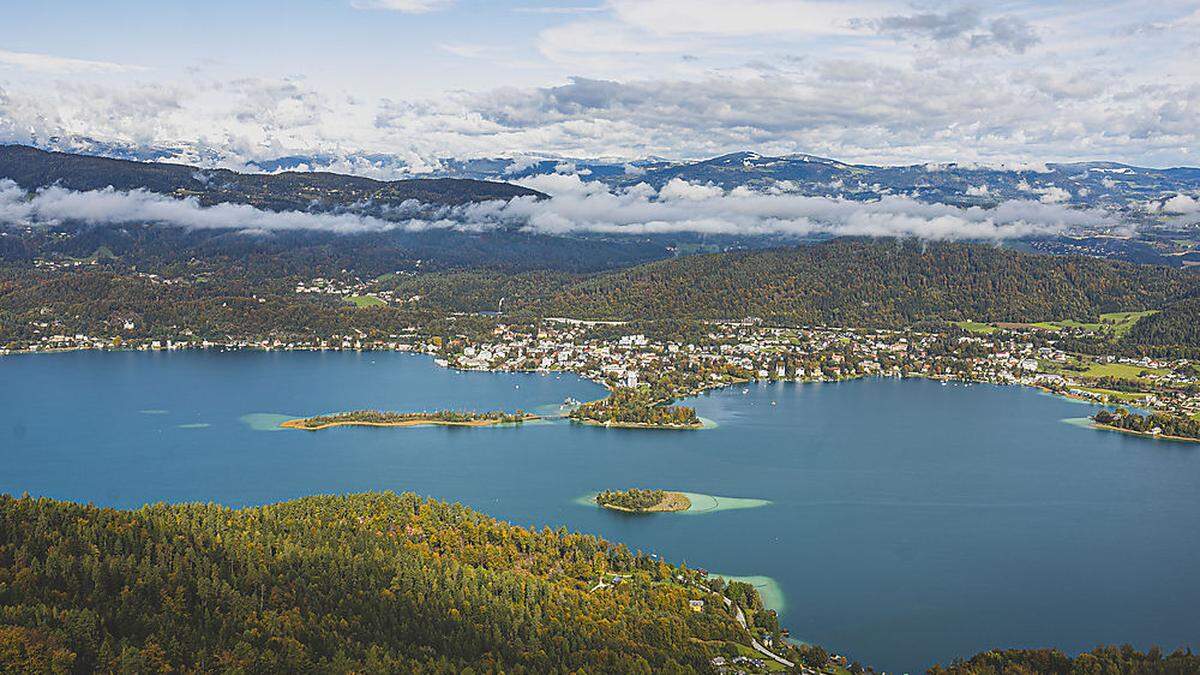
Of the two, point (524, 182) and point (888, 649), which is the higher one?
point (524, 182)

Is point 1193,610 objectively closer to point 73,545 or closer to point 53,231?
point 73,545

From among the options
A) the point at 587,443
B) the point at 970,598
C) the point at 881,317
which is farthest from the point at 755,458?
the point at 881,317

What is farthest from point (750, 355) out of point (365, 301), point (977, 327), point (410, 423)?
point (365, 301)

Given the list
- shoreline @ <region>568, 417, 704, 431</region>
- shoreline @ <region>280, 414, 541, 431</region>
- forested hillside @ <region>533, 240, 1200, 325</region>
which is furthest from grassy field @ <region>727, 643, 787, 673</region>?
forested hillside @ <region>533, 240, 1200, 325</region>

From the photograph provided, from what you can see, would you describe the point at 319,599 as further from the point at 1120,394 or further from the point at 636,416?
the point at 1120,394

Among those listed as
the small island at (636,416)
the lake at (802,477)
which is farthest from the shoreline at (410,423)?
the small island at (636,416)

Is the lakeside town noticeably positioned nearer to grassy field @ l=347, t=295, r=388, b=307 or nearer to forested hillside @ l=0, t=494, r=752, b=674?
grassy field @ l=347, t=295, r=388, b=307

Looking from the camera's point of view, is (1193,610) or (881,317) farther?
(881,317)

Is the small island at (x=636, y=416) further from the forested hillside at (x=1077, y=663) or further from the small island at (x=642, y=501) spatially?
the forested hillside at (x=1077, y=663)
